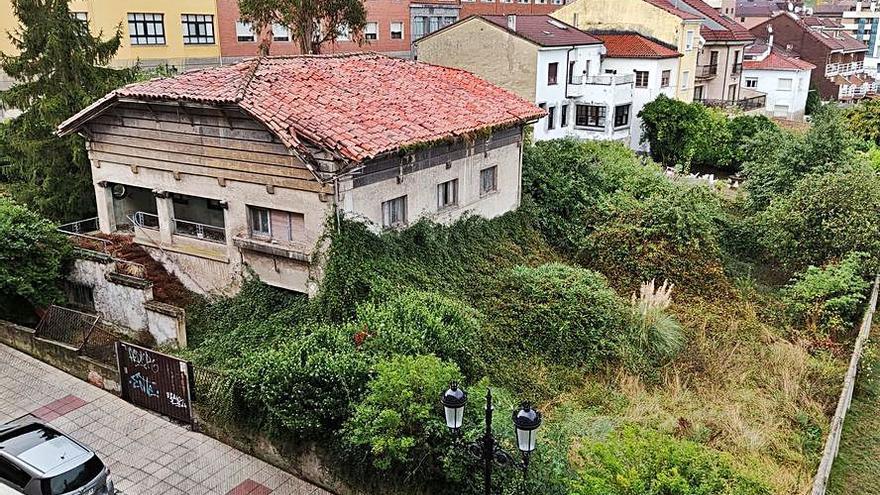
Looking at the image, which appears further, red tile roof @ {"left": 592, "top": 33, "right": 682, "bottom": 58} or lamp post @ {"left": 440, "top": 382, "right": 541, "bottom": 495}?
red tile roof @ {"left": 592, "top": 33, "right": 682, "bottom": 58}

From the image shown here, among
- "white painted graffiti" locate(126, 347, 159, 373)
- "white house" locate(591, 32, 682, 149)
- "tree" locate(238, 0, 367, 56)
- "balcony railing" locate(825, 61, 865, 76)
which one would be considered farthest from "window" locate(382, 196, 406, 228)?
"balcony railing" locate(825, 61, 865, 76)

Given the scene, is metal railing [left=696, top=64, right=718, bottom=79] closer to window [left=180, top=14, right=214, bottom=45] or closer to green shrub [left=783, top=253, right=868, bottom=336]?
window [left=180, top=14, right=214, bottom=45]

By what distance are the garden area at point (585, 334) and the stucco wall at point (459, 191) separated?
0.46 meters

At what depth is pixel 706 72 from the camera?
53.9 metres

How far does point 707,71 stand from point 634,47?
12.5 metres

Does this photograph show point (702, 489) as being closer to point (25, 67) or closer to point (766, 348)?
point (766, 348)

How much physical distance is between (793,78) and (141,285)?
60.6 metres

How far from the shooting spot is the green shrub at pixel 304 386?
11.9 meters

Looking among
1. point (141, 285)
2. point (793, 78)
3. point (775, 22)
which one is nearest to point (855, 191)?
point (141, 285)

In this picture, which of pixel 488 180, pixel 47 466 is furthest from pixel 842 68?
pixel 47 466

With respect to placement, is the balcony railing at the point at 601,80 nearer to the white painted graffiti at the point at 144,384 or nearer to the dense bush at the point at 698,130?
the dense bush at the point at 698,130

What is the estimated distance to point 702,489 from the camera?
866 cm

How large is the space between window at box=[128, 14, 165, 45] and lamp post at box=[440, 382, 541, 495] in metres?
36.0

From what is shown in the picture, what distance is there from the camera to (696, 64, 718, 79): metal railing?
5306 cm
